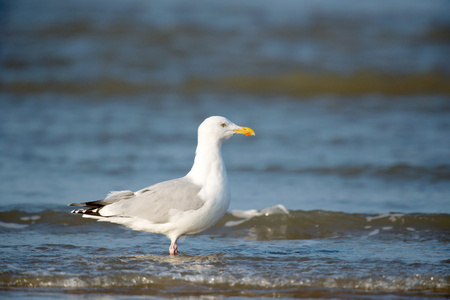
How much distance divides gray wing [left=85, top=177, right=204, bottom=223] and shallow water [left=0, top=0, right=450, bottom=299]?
434 mm

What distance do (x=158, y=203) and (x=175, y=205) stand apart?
0.18m

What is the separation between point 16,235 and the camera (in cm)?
688

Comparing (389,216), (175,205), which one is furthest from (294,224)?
(175,205)

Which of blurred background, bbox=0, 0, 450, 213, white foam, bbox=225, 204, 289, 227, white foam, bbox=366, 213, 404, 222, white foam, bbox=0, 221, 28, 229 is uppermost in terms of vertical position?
blurred background, bbox=0, 0, 450, 213

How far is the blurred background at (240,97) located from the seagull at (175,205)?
78.7 inches

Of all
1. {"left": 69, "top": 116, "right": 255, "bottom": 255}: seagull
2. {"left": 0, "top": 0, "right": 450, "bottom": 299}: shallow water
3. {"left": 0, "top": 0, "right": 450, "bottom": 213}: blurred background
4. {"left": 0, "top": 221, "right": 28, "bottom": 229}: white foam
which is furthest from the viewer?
{"left": 0, "top": 0, "right": 450, "bottom": 213}: blurred background

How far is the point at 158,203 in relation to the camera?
229 inches

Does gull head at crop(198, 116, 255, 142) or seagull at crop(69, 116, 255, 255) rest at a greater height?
gull head at crop(198, 116, 255, 142)

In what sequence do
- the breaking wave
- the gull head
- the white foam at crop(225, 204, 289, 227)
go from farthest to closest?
the white foam at crop(225, 204, 289, 227) → the breaking wave → the gull head

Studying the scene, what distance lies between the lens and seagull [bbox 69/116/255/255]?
575 centimetres

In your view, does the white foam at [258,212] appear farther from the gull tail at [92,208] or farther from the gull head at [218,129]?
the gull tail at [92,208]

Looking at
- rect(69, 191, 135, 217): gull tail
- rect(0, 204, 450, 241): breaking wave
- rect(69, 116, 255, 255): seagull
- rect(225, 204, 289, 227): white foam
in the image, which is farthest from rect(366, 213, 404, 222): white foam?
rect(69, 191, 135, 217): gull tail

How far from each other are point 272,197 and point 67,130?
16.7 ft

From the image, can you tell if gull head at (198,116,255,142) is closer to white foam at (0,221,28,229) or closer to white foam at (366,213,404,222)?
white foam at (366,213,404,222)
